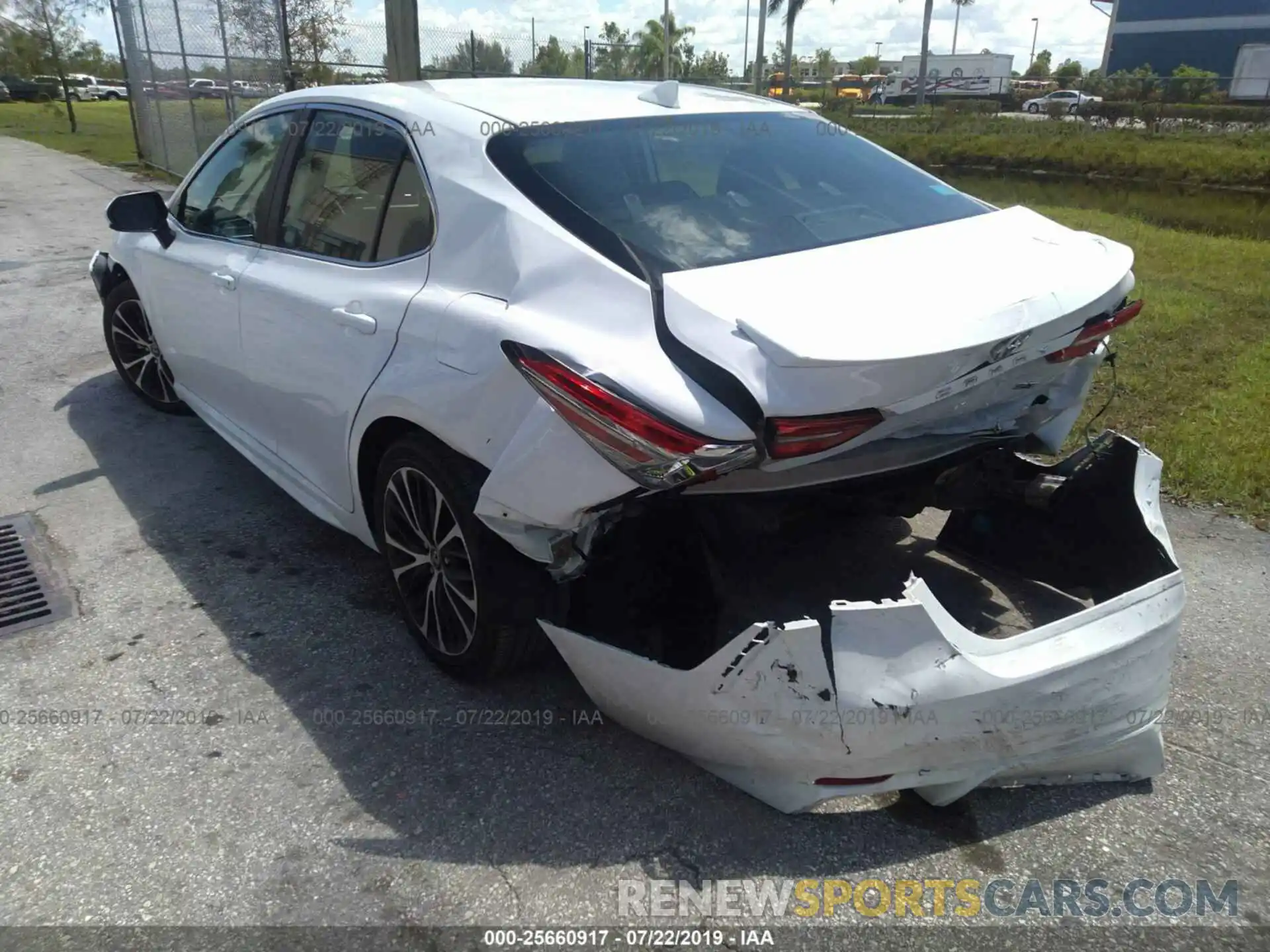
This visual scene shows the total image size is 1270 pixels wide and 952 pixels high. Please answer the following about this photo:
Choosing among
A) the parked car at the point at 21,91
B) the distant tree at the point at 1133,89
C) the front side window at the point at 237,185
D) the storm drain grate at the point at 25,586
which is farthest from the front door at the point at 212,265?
the parked car at the point at 21,91

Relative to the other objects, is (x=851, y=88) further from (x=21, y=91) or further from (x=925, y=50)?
(x=21, y=91)

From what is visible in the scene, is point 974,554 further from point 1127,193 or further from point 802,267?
point 1127,193

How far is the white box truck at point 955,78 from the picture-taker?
180ft

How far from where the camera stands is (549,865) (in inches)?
96.0

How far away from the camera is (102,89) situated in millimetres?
48406

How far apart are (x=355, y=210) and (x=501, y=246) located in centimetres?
87

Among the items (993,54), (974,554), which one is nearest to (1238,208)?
(974,554)

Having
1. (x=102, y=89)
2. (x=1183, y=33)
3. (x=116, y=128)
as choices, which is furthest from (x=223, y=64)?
(x=1183, y=33)

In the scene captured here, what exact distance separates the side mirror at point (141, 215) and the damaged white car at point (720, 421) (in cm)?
94

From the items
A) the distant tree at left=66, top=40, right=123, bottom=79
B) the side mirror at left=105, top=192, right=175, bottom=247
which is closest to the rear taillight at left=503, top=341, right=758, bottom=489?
the side mirror at left=105, top=192, right=175, bottom=247

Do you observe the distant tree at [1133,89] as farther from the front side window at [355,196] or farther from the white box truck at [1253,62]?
the front side window at [355,196]

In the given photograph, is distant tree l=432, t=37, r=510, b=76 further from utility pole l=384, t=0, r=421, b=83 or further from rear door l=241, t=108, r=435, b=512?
rear door l=241, t=108, r=435, b=512

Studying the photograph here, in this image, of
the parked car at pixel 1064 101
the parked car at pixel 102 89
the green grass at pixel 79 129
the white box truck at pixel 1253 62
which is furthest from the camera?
the white box truck at pixel 1253 62

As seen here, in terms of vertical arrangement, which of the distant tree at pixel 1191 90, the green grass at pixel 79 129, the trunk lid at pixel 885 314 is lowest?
the green grass at pixel 79 129
